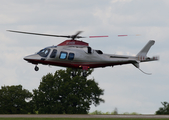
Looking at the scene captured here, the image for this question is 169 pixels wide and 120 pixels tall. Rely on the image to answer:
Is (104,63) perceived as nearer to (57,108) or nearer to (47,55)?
(47,55)

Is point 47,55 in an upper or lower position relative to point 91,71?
lower

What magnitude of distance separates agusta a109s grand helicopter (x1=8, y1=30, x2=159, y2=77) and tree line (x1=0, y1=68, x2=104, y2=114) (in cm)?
4299

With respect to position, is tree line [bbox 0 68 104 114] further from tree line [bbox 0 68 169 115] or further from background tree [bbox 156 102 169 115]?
background tree [bbox 156 102 169 115]

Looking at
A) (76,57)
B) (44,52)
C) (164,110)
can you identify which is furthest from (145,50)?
(164,110)

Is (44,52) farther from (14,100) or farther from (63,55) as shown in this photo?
(14,100)

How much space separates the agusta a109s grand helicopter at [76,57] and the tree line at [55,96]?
42986 mm

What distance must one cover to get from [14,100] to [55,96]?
9856 millimetres

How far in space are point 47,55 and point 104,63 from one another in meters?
7.54

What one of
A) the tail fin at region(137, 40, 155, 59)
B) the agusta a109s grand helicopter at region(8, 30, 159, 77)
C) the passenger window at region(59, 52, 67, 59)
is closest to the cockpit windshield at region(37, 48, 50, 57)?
the agusta a109s grand helicopter at region(8, 30, 159, 77)

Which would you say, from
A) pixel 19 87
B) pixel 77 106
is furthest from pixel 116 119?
pixel 19 87

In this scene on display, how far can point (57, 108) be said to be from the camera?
3708 inches

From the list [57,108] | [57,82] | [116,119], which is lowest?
[116,119]

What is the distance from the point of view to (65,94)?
9650 cm

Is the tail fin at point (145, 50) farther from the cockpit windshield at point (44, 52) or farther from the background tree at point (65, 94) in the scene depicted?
the background tree at point (65, 94)
